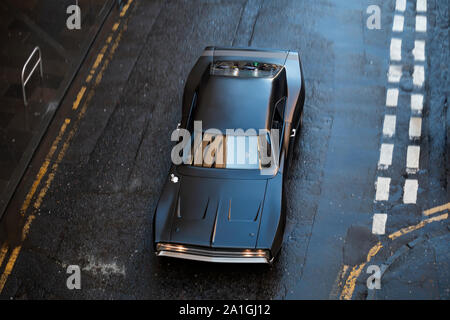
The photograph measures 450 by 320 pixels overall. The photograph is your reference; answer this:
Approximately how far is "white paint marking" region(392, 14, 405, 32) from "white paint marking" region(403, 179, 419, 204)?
4.51 m

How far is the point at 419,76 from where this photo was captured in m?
13.3

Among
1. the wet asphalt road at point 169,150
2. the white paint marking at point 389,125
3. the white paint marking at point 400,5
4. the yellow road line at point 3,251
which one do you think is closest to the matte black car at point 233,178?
the wet asphalt road at point 169,150

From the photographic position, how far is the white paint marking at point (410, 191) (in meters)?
11.1

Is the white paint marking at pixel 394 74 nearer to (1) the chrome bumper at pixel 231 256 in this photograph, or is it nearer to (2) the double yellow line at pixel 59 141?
(1) the chrome bumper at pixel 231 256

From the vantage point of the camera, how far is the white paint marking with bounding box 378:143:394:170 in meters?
11.6

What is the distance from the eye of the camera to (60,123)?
1278 cm

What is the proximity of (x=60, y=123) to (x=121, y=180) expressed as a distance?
2102 mm

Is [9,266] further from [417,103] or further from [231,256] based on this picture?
[417,103]

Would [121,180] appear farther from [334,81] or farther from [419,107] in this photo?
[419,107]

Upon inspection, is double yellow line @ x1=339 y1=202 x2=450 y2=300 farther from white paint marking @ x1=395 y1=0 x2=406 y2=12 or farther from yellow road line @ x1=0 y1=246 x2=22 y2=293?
white paint marking @ x1=395 y1=0 x2=406 y2=12

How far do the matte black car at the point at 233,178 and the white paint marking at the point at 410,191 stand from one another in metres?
2.05

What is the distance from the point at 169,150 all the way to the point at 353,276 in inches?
161

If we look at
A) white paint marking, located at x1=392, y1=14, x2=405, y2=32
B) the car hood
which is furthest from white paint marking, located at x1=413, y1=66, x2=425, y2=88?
the car hood
